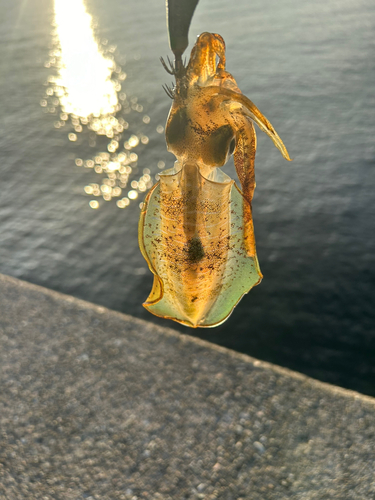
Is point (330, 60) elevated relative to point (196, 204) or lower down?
lower down

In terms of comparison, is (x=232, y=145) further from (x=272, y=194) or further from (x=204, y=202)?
(x=272, y=194)

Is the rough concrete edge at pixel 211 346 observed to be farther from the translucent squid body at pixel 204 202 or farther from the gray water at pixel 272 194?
the translucent squid body at pixel 204 202

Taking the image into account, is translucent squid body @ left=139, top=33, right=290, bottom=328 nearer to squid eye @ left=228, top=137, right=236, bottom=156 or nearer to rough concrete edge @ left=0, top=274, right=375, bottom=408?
squid eye @ left=228, top=137, right=236, bottom=156

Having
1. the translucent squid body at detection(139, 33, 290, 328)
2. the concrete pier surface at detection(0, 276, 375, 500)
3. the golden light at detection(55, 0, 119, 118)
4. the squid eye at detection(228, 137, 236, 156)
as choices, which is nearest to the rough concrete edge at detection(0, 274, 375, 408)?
the concrete pier surface at detection(0, 276, 375, 500)

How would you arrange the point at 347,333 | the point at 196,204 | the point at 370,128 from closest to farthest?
1. the point at 196,204
2. the point at 347,333
3. the point at 370,128

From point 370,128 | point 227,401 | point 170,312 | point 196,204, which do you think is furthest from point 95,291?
point 370,128

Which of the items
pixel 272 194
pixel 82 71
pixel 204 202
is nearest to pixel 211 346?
pixel 272 194

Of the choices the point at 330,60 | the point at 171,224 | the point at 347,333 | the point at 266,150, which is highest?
the point at 171,224

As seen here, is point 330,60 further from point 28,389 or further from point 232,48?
point 28,389
